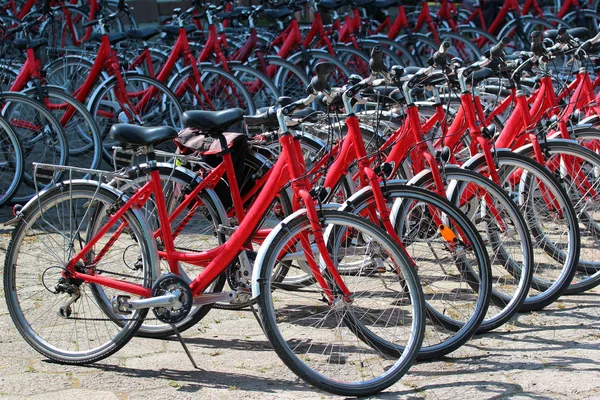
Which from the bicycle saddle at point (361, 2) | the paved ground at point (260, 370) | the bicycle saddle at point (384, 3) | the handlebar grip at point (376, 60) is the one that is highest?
the handlebar grip at point (376, 60)

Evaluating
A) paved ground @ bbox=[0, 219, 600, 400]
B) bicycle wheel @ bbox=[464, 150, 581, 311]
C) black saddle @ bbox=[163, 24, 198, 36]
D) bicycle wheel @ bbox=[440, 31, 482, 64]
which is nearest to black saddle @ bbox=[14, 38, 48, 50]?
black saddle @ bbox=[163, 24, 198, 36]

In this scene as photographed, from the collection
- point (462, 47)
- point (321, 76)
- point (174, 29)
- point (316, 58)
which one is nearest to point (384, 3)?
point (462, 47)

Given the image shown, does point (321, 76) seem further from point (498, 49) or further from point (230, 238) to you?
point (498, 49)

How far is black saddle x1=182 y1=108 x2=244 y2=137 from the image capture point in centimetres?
449

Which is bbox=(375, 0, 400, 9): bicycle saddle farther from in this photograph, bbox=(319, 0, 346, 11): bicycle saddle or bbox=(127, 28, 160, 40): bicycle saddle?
bbox=(127, 28, 160, 40): bicycle saddle

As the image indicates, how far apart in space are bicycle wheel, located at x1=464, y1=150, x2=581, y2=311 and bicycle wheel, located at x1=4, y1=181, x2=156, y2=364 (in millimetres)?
1821

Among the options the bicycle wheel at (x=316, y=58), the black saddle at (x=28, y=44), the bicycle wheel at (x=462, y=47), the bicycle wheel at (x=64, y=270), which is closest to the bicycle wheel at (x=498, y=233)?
the bicycle wheel at (x=64, y=270)

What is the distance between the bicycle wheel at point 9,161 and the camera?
6988mm

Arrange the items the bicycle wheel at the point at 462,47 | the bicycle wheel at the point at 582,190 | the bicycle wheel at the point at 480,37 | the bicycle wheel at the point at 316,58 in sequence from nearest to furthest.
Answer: the bicycle wheel at the point at 582,190 → the bicycle wheel at the point at 316,58 → the bicycle wheel at the point at 462,47 → the bicycle wheel at the point at 480,37

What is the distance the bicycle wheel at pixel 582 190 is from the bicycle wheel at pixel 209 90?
11.1 feet

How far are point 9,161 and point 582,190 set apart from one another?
4.04m

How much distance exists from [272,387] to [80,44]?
744 centimetres

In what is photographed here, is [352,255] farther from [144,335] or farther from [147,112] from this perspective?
[147,112]

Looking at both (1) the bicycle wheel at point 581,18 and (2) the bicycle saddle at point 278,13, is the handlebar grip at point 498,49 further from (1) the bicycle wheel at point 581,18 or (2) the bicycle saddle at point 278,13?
(1) the bicycle wheel at point 581,18
